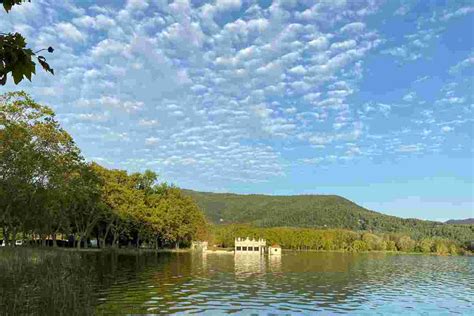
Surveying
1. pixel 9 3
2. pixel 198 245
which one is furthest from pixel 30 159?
pixel 198 245

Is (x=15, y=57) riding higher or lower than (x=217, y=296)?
higher

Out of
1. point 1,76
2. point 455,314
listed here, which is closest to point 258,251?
point 455,314

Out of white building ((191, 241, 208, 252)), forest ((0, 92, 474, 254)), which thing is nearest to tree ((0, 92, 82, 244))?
forest ((0, 92, 474, 254))

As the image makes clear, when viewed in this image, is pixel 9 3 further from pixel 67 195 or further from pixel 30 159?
pixel 67 195

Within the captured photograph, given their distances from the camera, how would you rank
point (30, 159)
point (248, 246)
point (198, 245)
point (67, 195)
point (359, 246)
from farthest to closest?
point (359, 246), point (198, 245), point (248, 246), point (67, 195), point (30, 159)

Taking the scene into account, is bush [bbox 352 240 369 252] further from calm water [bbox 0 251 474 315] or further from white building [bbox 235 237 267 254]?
calm water [bbox 0 251 474 315]

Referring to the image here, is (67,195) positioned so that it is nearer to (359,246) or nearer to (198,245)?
(198,245)

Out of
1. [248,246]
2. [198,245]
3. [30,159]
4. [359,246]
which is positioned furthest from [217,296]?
[359,246]

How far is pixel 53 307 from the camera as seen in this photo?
650 inches

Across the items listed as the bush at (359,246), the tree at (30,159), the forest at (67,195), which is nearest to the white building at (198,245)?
the forest at (67,195)

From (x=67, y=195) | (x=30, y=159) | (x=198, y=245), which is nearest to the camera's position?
(x=30, y=159)

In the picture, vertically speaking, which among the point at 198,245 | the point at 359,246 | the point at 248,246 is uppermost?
the point at 198,245

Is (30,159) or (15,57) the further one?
(30,159)

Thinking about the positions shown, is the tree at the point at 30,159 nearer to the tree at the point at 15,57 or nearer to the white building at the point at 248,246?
the tree at the point at 15,57
